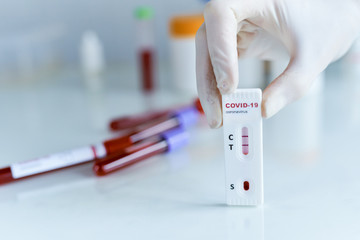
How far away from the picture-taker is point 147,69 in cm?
134

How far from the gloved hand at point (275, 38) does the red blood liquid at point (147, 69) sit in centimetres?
60

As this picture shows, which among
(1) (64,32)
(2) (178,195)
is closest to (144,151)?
(2) (178,195)

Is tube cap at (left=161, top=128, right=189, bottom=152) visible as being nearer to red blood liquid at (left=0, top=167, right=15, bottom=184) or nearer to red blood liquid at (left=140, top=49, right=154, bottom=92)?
red blood liquid at (left=0, top=167, right=15, bottom=184)

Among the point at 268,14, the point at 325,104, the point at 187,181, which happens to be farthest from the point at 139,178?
the point at 325,104

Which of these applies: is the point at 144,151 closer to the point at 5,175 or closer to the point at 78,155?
the point at 78,155

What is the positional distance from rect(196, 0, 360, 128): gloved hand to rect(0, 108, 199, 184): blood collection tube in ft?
0.73

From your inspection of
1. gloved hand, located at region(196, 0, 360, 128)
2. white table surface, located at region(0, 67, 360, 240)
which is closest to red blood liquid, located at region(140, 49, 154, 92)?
white table surface, located at region(0, 67, 360, 240)

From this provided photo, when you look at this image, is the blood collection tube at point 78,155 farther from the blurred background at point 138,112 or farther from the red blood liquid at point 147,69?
the red blood liquid at point 147,69

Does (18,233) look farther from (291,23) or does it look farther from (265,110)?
(291,23)

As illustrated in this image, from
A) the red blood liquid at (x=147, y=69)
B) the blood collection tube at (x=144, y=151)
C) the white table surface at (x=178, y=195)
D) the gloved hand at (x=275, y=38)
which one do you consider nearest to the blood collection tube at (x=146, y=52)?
the red blood liquid at (x=147, y=69)

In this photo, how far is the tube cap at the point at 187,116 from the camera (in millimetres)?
959

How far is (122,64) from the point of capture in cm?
165

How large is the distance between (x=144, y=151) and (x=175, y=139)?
0.24 ft

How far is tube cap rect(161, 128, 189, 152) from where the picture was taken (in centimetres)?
87
